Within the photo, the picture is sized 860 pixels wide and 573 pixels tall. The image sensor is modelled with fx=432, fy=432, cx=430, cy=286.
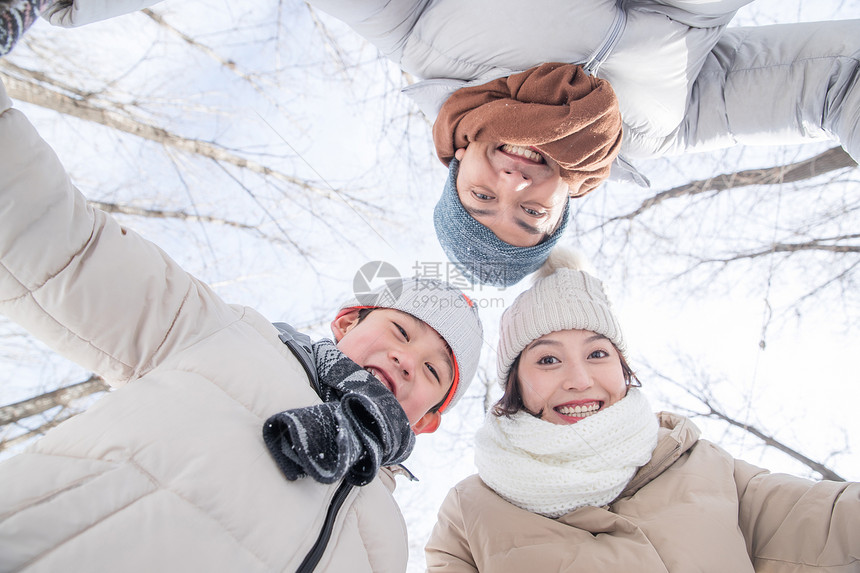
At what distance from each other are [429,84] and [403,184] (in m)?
0.66

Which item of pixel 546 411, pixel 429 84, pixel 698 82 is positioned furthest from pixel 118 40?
pixel 698 82

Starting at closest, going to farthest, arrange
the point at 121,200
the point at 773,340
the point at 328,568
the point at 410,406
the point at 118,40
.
→ 1. the point at 328,568
2. the point at 410,406
3. the point at 118,40
4. the point at 121,200
5. the point at 773,340

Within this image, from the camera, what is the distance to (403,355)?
1.39m

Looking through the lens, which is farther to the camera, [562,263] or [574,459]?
[562,263]

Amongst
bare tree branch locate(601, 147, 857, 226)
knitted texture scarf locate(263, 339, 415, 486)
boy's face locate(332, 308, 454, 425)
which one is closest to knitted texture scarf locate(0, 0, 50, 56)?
knitted texture scarf locate(263, 339, 415, 486)

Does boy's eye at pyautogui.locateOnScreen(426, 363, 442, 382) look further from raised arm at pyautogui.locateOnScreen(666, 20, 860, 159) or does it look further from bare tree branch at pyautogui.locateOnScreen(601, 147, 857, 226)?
bare tree branch at pyautogui.locateOnScreen(601, 147, 857, 226)

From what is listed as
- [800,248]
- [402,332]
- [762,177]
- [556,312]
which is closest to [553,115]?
[556,312]

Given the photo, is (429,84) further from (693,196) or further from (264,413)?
(693,196)

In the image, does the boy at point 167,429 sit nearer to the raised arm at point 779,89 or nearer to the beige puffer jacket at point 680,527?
the beige puffer jacket at point 680,527

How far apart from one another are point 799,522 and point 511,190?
1.26m

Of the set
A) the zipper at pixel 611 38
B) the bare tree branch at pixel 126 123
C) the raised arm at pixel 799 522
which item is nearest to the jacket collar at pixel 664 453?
the raised arm at pixel 799 522

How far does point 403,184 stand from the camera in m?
2.19

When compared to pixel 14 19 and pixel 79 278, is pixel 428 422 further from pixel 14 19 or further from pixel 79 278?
pixel 14 19

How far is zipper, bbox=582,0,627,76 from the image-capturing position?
133 centimetres
